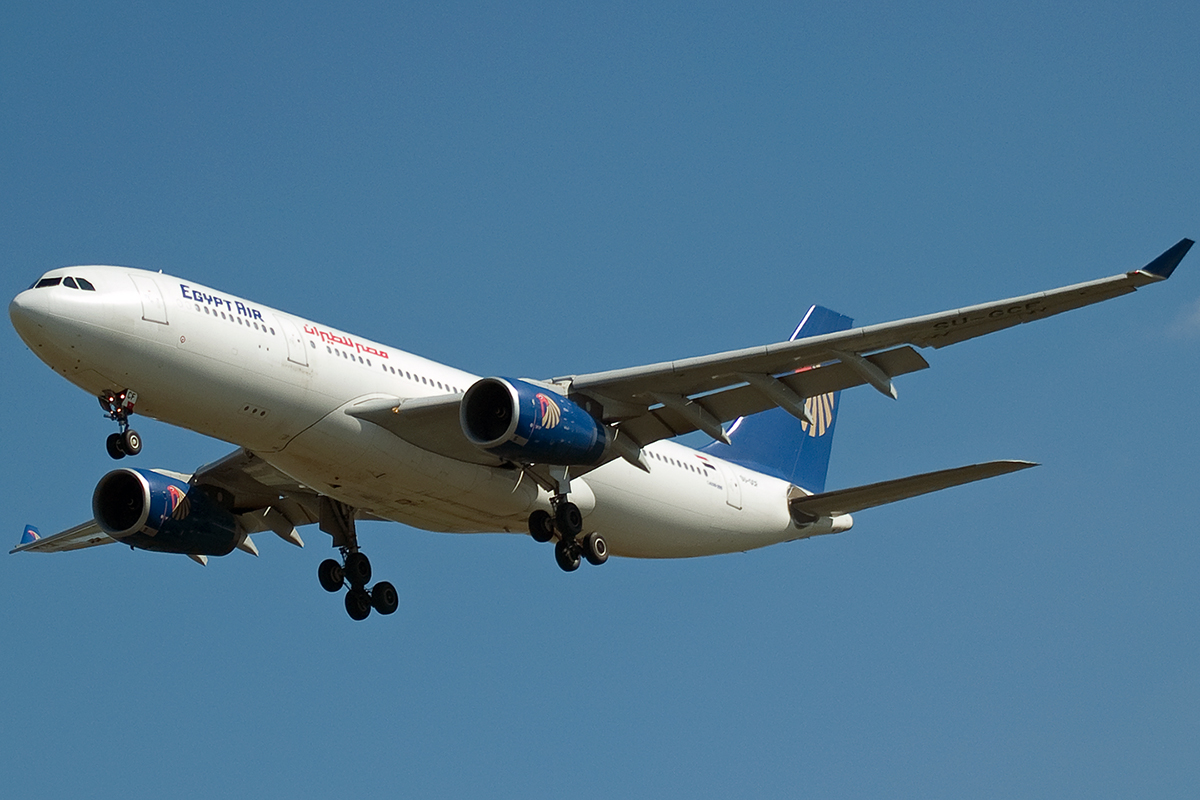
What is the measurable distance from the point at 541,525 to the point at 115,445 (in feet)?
25.6

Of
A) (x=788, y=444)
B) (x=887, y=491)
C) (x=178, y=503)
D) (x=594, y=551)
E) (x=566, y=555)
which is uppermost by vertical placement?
(x=788, y=444)

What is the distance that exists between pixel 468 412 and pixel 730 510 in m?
8.17

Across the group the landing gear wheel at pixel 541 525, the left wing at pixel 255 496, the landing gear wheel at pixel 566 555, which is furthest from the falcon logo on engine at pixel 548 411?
the left wing at pixel 255 496

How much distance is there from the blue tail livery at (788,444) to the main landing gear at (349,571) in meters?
8.19

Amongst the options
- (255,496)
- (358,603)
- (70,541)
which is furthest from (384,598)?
(70,541)

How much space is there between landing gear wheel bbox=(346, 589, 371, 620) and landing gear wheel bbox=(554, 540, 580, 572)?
4541 millimetres

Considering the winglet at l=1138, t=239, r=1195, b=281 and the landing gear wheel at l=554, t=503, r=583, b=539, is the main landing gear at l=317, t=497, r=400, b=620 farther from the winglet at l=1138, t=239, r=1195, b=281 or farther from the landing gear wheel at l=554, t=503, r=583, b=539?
the winglet at l=1138, t=239, r=1195, b=281

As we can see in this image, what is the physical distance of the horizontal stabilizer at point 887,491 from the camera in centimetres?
2742

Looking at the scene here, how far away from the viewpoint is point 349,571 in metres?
30.7

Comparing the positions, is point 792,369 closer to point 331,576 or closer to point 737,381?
point 737,381

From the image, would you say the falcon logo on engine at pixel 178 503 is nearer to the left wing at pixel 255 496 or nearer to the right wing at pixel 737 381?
the left wing at pixel 255 496

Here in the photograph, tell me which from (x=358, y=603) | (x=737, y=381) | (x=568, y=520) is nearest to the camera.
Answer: (x=737, y=381)

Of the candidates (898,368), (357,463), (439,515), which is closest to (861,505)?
(898,368)

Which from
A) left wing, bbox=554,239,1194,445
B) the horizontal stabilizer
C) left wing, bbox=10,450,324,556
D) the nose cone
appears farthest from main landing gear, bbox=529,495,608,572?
the nose cone
